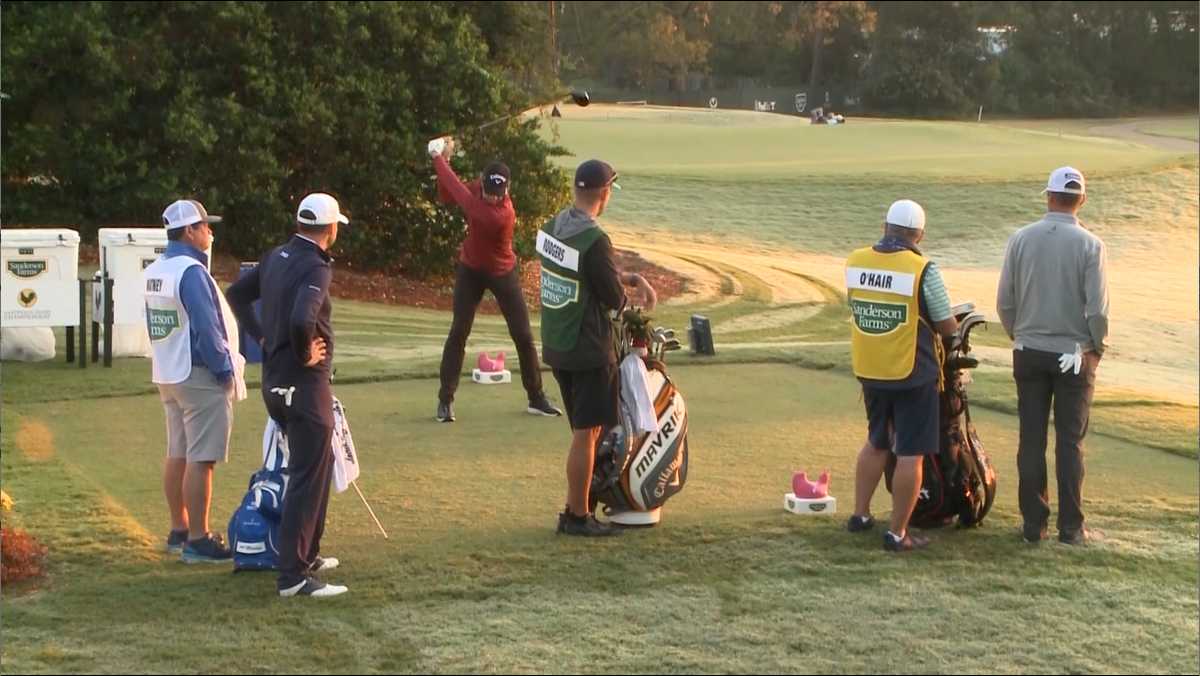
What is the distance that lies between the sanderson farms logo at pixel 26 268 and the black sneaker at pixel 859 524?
829cm

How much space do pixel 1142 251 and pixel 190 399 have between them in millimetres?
32214

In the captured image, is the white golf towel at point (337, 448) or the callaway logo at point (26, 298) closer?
the white golf towel at point (337, 448)

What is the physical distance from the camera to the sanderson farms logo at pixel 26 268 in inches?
537

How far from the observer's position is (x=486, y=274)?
11.3 m

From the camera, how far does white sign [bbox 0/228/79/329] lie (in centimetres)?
1364

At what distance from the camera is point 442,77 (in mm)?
25797

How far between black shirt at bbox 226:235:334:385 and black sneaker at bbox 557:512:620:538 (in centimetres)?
160

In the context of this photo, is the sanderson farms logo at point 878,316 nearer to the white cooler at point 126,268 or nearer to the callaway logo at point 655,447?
the callaway logo at point 655,447

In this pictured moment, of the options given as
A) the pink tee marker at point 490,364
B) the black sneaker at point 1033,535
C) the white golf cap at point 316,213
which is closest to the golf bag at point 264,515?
the white golf cap at point 316,213

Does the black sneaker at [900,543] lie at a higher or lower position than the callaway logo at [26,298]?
lower

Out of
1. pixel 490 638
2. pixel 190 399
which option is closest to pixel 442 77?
pixel 190 399

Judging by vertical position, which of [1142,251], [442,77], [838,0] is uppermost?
[838,0]

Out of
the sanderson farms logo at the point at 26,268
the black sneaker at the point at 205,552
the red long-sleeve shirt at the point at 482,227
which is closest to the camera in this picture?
the black sneaker at the point at 205,552

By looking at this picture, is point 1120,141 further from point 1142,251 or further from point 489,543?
point 489,543
